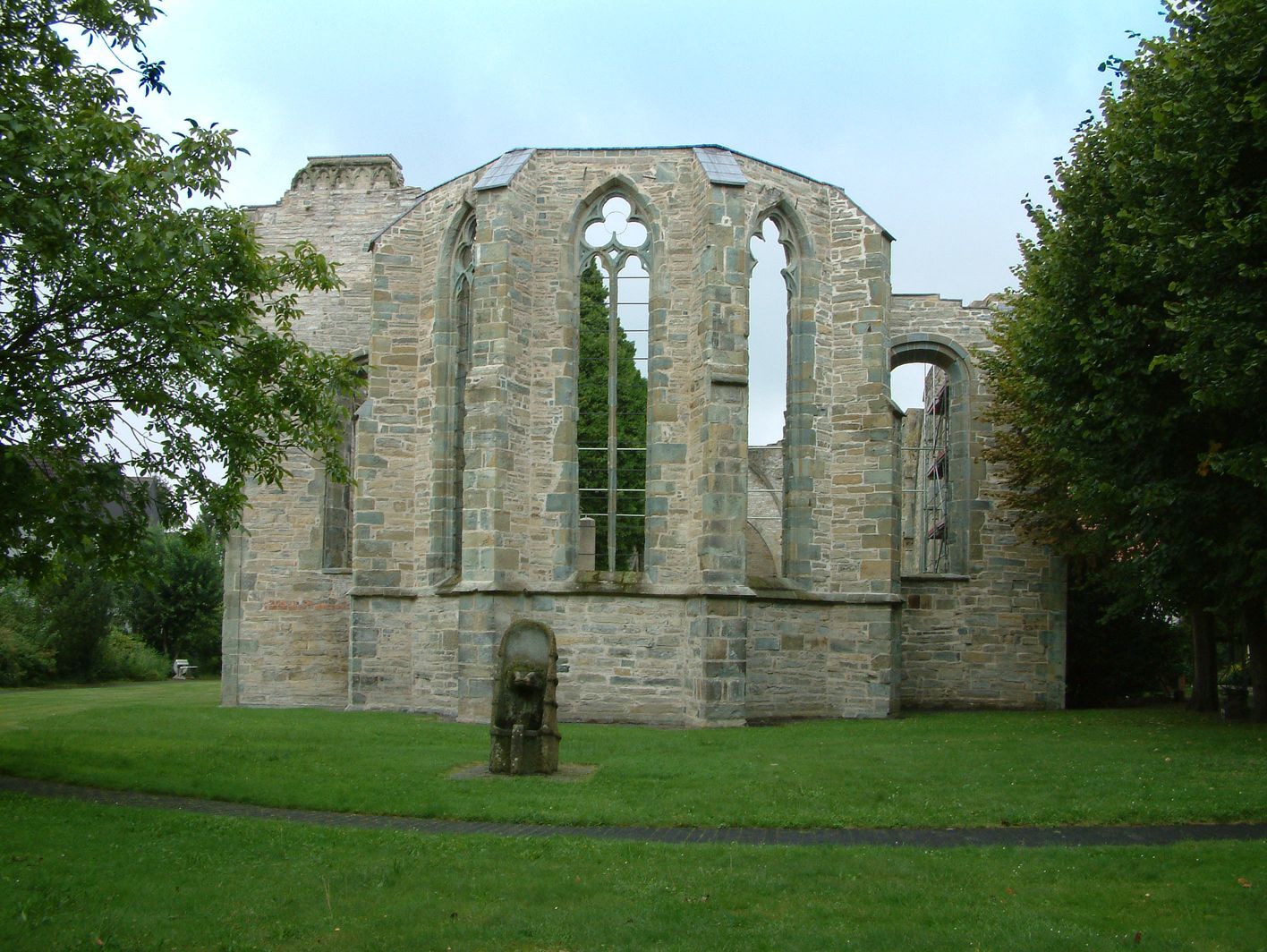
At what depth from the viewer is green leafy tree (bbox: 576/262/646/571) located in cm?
2791

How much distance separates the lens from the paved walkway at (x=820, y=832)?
369 inches

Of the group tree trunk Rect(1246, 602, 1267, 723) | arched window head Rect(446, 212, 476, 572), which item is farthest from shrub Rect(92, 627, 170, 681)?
tree trunk Rect(1246, 602, 1267, 723)

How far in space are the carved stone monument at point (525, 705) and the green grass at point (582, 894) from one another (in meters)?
3.38

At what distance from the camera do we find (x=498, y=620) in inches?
730

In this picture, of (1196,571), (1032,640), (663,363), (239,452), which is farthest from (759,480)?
(239,452)

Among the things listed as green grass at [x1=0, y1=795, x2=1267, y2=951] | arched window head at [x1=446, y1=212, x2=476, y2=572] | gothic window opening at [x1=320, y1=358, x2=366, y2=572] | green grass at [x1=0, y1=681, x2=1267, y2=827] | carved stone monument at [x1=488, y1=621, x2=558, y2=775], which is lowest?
green grass at [x1=0, y1=681, x2=1267, y2=827]

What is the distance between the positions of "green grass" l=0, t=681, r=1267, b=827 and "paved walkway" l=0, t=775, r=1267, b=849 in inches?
8.7

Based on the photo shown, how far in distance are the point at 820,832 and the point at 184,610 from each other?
41.3 m

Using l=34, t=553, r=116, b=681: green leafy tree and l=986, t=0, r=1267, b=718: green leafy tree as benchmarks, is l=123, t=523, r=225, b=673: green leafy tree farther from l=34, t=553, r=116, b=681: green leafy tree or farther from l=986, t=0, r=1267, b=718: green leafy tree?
l=986, t=0, r=1267, b=718: green leafy tree

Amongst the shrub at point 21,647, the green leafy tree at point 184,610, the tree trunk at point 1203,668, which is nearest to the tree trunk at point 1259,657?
the tree trunk at point 1203,668

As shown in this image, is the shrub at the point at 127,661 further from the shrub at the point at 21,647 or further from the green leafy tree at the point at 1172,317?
the green leafy tree at the point at 1172,317

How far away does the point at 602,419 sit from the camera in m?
28.8

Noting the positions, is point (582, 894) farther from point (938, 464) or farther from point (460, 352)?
point (938, 464)

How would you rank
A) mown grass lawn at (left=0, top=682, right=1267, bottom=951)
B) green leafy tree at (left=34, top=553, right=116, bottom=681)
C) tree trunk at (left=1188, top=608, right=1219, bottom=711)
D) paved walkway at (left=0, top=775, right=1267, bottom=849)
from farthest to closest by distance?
green leafy tree at (left=34, top=553, right=116, bottom=681)
tree trunk at (left=1188, top=608, right=1219, bottom=711)
paved walkway at (left=0, top=775, right=1267, bottom=849)
mown grass lawn at (left=0, top=682, right=1267, bottom=951)
